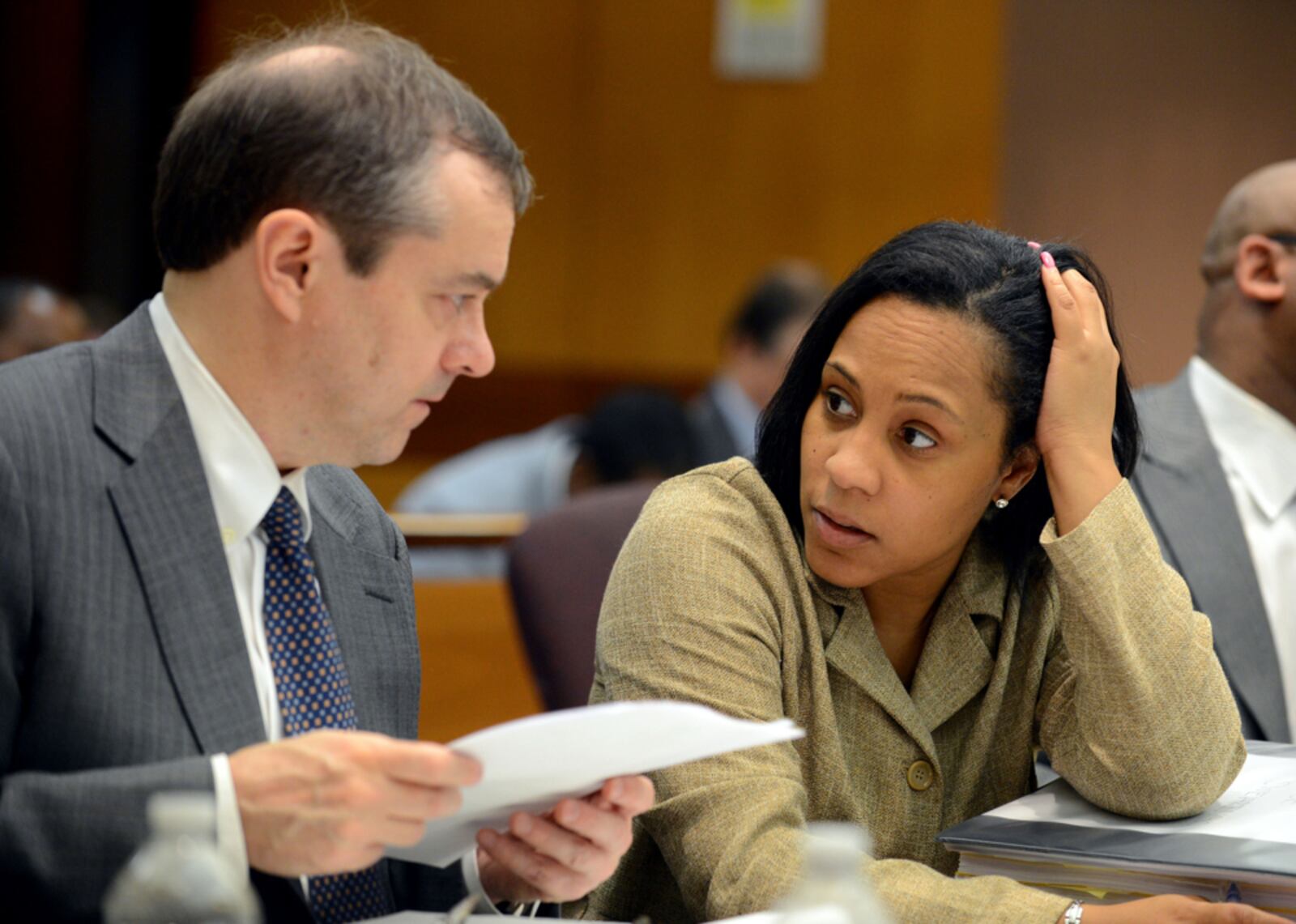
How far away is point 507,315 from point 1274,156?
286cm

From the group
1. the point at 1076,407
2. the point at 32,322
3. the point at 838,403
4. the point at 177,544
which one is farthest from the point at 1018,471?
the point at 32,322

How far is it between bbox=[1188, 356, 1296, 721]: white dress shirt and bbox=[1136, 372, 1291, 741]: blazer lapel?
0.02 m

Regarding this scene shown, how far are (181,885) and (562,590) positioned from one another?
Answer: 58.2 inches

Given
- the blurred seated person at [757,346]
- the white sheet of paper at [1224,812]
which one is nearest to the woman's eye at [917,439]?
the white sheet of paper at [1224,812]

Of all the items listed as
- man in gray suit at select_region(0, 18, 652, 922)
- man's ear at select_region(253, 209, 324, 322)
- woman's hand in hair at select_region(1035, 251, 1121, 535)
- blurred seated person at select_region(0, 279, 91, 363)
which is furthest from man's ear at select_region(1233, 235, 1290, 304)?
blurred seated person at select_region(0, 279, 91, 363)

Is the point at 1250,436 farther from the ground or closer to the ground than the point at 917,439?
closer to the ground

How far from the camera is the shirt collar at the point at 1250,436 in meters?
2.27

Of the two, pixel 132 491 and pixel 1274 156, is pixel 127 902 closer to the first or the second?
pixel 132 491

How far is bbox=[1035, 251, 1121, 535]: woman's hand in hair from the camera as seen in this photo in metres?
1.63

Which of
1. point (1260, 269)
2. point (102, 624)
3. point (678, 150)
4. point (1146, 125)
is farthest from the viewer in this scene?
point (678, 150)

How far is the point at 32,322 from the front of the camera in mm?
5160

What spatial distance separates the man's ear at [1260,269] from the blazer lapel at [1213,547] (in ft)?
0.71

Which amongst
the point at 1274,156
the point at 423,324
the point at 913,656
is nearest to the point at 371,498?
the point at 423,324

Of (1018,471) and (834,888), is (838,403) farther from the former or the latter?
(834,888)
